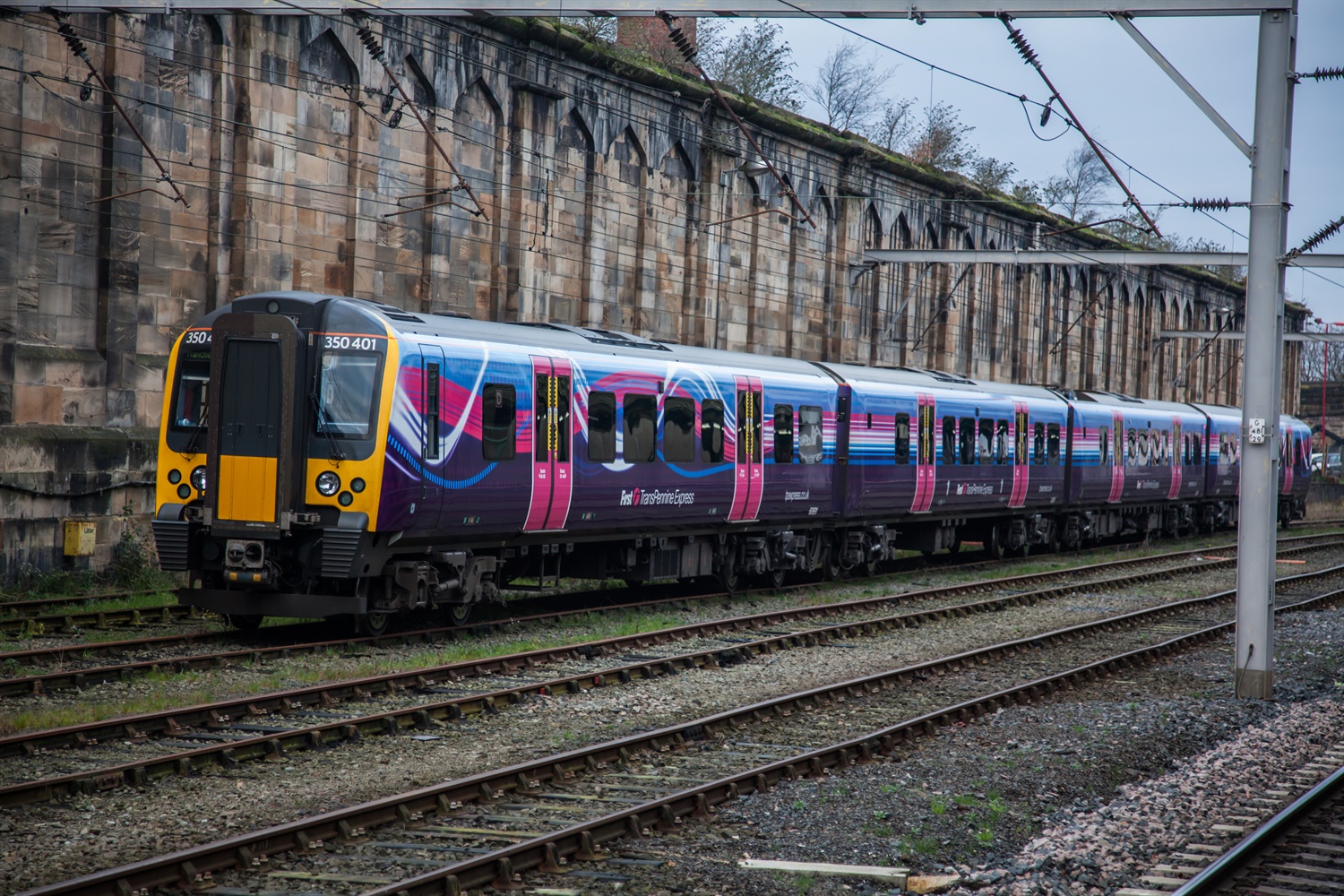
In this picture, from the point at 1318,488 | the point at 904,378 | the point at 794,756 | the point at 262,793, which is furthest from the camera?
the point at 1318,488

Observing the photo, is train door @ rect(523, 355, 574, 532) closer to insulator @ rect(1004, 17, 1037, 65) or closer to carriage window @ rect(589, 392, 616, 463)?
carriage window @ rect(589, 392, 616, 463)

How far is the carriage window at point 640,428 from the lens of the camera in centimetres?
1777

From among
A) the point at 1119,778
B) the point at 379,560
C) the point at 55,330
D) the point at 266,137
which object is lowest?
the point at 1119,778

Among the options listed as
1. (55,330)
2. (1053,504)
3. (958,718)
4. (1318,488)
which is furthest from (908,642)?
(1318,488)

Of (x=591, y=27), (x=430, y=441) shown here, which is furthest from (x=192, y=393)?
(x=591, y=27)

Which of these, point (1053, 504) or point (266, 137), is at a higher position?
point (266, 137)

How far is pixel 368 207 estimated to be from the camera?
23734 millimetres

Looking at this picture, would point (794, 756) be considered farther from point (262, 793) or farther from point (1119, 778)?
point (262, 793)

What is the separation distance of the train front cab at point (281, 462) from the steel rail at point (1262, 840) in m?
8.54

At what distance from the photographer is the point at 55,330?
1909 centimetres

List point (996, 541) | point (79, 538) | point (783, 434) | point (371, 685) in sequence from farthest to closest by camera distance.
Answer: point (996, 541), point (783, 434), point (79, 538), point (371, 685)

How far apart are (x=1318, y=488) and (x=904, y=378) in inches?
1821

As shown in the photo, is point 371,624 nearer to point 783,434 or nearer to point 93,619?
point 93,619

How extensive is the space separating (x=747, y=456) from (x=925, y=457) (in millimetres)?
6055
